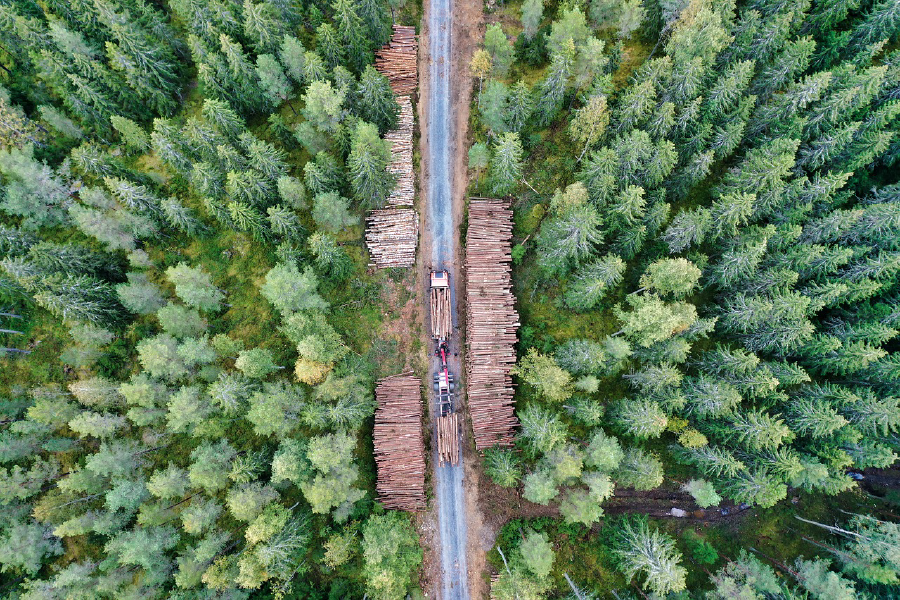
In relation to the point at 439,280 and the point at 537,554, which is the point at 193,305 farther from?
the point at 537,554

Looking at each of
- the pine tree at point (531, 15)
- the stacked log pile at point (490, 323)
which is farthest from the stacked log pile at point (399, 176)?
the pine tree at point (531, 15)

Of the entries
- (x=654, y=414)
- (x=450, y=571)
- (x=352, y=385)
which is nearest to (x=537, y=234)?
(x=654, y=414)

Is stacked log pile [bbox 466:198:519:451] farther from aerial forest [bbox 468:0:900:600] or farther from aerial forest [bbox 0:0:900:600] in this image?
aerial forest [bbox 468:0:900:600]

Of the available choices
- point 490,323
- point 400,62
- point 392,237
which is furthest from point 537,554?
point 400,62

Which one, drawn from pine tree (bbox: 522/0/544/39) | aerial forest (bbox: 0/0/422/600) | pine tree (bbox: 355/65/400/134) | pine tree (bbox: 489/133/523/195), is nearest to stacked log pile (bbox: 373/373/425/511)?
aerial forest (bbox: 0/0/422/600)

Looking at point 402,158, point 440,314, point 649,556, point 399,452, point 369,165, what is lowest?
point 649,556

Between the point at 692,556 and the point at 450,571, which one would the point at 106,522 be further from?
the point at 692,556
